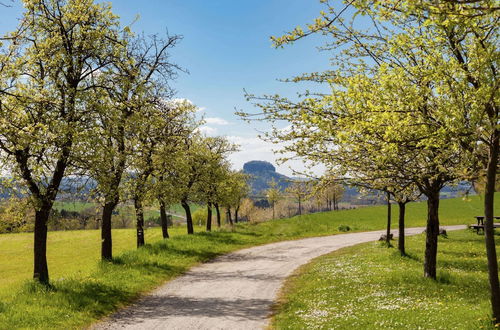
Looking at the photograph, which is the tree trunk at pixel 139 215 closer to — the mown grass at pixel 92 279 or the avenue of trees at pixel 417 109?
the mown grass at pixel 92 279

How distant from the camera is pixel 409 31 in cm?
1041

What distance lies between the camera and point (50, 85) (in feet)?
58.5

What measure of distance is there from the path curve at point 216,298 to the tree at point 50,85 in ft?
18.1

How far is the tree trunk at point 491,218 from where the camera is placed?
876 centimetres

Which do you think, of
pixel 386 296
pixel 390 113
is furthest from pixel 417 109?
pixel 386 296

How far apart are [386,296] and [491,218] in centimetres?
606

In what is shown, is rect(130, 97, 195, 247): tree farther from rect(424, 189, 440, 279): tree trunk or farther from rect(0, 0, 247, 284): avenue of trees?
rect(424, 189, 440, 279): tree trunk

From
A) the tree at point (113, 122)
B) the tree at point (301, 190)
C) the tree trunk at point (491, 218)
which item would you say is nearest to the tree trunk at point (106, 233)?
the tree at point (113, 122)

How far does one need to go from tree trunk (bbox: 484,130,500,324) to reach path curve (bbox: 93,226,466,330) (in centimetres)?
684

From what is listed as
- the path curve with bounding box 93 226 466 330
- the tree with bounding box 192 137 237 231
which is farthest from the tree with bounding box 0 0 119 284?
the tree with bounding box 192 137 237 231

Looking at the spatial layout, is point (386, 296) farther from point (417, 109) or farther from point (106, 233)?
point (106, 233)

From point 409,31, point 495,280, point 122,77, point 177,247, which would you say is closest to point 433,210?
point 495,280

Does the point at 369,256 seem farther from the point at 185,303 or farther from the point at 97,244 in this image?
the point at 97,244

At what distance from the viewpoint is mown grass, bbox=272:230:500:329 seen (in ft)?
35.8
